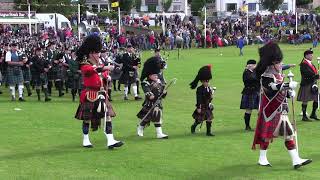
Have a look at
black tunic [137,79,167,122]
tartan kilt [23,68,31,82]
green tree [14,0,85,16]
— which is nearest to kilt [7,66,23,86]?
tartan kilt [23,68,31,82]

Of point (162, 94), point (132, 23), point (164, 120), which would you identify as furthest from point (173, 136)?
point (132, 23)

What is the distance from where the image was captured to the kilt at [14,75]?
63.0ft

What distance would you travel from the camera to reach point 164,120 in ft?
49.7

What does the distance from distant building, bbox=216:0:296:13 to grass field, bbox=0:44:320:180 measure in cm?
6049

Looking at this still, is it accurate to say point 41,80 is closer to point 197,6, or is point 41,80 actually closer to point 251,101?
point 251,101

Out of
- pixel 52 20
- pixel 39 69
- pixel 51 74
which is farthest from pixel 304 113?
pixel 52 20

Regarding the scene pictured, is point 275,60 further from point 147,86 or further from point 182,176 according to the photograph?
point 147,86

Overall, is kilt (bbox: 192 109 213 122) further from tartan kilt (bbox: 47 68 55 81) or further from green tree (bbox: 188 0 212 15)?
green tree (bbox: 188 0 212 15)

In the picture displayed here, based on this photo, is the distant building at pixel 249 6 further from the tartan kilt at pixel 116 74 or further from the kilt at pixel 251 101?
the kilt at pixel 251 101

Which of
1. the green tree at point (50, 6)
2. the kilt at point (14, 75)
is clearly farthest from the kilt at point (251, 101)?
the green tree at point (50, 6)

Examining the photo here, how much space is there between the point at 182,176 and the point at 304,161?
6.39 ft

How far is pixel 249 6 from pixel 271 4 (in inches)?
335

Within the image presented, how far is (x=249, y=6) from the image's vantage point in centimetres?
7819

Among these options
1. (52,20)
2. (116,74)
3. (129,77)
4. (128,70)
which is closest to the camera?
(129,77)
